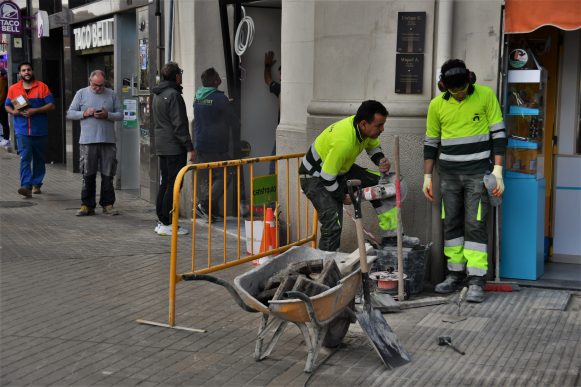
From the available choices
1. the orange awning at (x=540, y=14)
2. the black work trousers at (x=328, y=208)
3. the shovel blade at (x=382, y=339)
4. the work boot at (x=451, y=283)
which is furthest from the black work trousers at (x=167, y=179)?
the shovel blade at (x=382, y=339)

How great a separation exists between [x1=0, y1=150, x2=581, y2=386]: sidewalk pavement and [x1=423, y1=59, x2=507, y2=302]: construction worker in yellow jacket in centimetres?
40

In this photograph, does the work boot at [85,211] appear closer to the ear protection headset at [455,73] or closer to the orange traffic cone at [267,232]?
the orange traffic cone at [267,232]

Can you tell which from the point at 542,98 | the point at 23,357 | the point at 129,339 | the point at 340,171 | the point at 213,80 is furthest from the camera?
the point at 213,80

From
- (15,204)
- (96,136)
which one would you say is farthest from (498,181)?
(15,204)

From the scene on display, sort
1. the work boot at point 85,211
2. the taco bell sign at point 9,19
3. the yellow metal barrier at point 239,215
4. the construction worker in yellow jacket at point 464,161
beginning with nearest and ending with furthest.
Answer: the yellow metal barrier at point 239,215 < the construction worker in yellow jacket at point 464,161 < the work boot at point 85,211 < the taco bell sign at point 9,19

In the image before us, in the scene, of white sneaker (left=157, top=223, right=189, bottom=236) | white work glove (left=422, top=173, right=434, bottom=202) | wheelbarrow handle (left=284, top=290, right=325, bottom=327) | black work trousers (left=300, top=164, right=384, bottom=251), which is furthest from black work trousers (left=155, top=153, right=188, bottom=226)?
wheelbarrow handle (left=284, top=290, right=325, bottom=327)

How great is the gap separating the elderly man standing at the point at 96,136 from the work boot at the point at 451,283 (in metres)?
5.51

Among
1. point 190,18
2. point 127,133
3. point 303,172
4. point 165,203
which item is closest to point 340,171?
point 303,172

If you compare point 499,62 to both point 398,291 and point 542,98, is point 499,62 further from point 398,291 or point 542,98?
point 398,291

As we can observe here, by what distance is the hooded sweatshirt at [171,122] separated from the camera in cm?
983

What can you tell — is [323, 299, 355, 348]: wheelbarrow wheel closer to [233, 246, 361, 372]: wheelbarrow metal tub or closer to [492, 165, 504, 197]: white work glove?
[233, 246, 361, 372]: wheelbarrow metal tub

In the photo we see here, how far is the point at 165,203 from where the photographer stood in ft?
32.7

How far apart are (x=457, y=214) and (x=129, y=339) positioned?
3.10 metres

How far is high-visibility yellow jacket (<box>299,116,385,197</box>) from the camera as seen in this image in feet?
21.6
